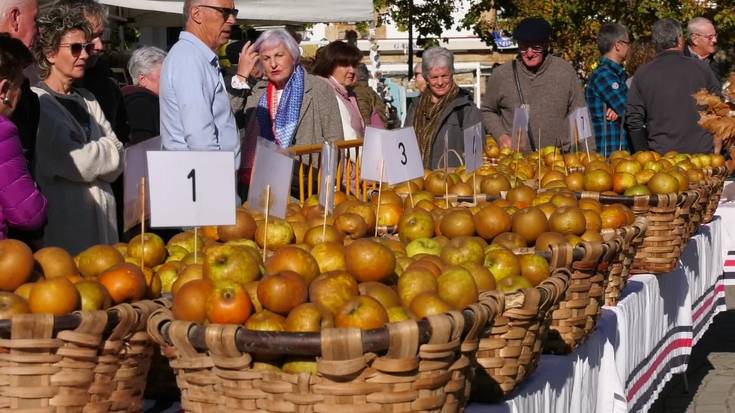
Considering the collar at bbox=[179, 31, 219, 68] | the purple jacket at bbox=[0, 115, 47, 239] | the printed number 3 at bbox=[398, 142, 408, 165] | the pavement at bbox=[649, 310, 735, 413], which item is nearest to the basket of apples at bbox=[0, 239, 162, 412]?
the purple jacket at bbox=[0, 115, 47, 239]

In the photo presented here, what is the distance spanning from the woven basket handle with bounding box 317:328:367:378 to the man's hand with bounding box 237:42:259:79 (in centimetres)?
437

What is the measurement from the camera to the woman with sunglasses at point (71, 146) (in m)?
4.23

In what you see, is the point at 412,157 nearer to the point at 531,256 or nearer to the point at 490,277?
the point at 531,256

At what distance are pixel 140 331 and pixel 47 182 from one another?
1.85 meters

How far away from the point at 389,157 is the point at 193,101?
942mm

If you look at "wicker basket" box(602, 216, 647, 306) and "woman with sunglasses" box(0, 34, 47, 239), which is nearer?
"woman with sunglasses" box(0, 34, 47, 239)

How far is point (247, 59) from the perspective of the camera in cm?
654

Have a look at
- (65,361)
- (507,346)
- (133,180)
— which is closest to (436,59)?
(133,180)

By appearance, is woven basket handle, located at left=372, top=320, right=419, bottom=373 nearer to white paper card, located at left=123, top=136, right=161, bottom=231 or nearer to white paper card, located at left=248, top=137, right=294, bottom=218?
white paper card, located at left=248, top=137, right=294, bottom=218

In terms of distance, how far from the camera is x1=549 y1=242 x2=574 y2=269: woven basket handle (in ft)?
12.1

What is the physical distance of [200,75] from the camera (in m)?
5.04

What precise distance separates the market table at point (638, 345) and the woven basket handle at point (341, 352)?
745 mm

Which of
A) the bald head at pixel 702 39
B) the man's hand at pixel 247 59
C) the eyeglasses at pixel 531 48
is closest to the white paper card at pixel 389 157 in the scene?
the man's hand at pixel 247 59

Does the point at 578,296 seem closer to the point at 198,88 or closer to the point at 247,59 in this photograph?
the point at 198,88
